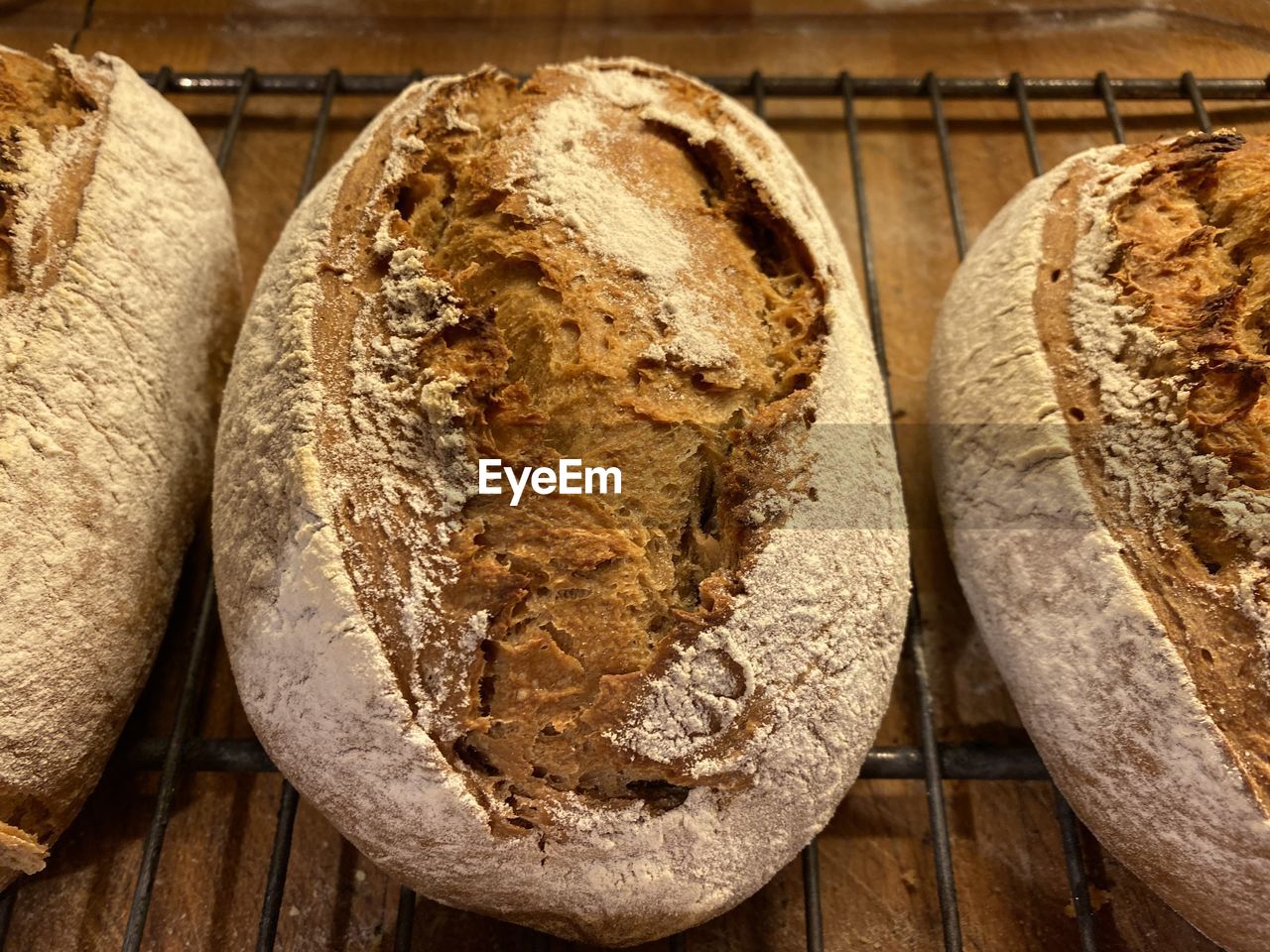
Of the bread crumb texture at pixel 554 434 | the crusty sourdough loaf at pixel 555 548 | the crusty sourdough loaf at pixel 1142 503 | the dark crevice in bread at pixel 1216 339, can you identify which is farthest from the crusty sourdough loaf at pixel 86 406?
the dark crevice in bread at pixel 1216 339

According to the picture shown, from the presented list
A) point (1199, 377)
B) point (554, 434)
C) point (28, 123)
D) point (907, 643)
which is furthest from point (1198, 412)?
point (28, 123)

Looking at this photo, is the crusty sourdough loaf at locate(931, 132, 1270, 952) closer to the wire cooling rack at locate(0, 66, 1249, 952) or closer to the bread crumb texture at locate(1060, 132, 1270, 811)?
the bread crumb texture at locate(1060, 132, 1270, 811)

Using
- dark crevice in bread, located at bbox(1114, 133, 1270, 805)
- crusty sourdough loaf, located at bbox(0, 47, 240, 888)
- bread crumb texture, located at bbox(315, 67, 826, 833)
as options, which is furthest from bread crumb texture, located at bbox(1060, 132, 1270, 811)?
crusty sourdough loaf, located at bbox(0, 47, 240, 888)

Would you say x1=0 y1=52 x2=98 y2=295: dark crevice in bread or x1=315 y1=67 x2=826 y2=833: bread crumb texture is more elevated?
x1=0 y1=52 x2=98 y2=295: dark crevice in bread

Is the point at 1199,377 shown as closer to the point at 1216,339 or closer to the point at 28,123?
the point at 1216,339

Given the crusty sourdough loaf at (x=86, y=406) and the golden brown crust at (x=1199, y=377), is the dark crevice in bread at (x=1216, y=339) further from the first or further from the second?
the crusty sourdough loaf at (x=86, y=406)

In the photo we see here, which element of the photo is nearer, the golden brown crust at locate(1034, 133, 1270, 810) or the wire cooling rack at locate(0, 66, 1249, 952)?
the golden brown crust at locate(1034, 133, 1270, 810)
